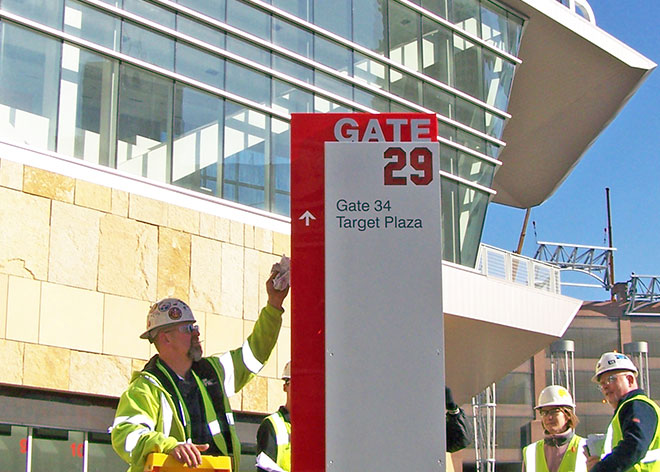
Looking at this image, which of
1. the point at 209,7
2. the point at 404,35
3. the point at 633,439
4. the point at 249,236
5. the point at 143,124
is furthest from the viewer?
the point at 404,35

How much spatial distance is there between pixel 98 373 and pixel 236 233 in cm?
358

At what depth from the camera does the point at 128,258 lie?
1521 cm

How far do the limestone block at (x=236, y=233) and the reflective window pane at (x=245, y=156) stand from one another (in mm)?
545

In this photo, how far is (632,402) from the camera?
22.0 ft

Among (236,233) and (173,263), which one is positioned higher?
(236,233)

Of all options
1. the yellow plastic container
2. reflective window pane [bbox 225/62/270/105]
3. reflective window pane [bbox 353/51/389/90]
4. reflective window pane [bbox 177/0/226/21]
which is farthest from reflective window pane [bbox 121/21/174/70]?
the yellow plastic container

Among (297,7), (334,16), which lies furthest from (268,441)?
(334,16)

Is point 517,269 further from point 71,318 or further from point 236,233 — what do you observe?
point 71,318

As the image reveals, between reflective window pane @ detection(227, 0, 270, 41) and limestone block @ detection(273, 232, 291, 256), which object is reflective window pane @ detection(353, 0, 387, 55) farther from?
limestone block @ detection(273, 232, 291, 256)

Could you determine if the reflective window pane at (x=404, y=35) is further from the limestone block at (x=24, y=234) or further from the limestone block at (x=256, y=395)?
Answer: the limestone block at (x=24, y=234)

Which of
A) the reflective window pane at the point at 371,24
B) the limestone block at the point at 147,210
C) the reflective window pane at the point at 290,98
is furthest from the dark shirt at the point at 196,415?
the reflective window pane at the point at 371,24

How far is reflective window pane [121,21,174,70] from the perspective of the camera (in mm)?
16312

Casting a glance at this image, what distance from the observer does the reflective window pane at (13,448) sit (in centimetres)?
1339

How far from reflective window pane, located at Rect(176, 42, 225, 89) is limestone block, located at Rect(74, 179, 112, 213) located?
2.99m
